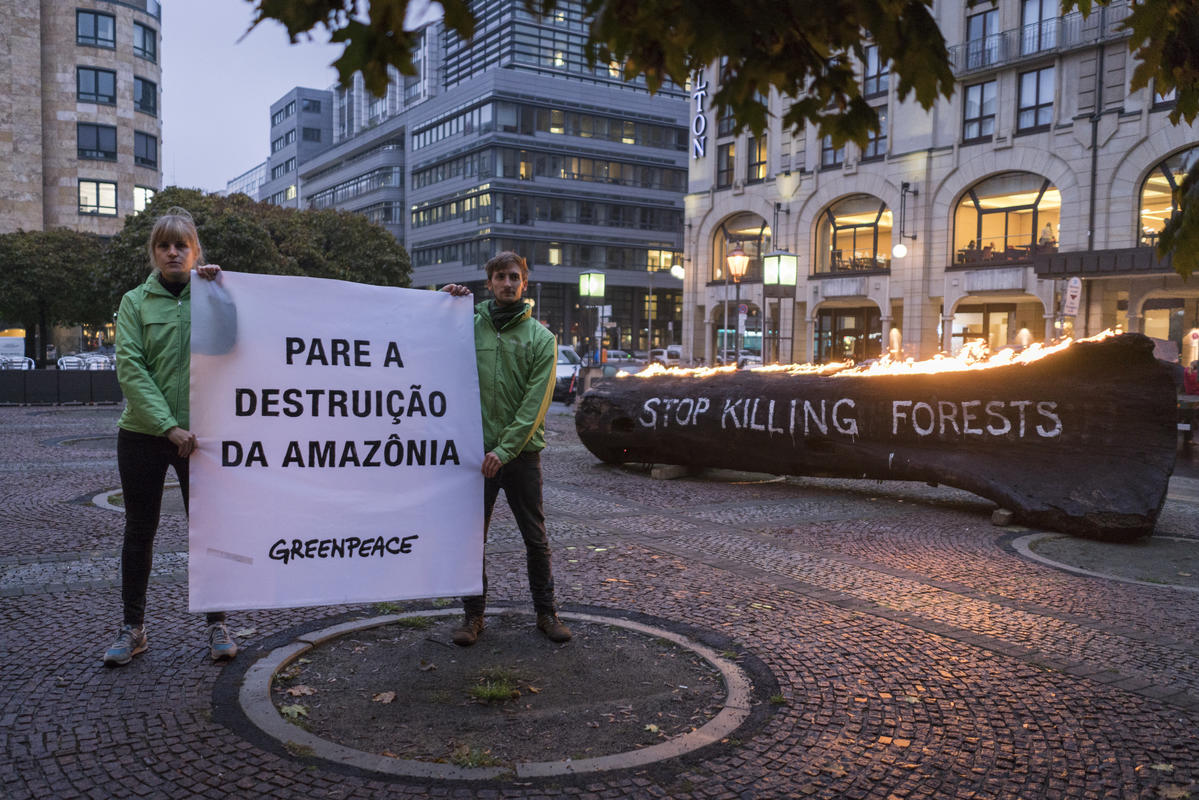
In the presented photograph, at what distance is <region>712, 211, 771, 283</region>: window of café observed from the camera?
4628 centimetres

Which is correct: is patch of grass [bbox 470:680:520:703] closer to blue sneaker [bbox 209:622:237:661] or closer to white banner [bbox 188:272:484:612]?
white banner [bbox 188:272:484:612]

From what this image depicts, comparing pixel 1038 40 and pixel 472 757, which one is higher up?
pixel 1038 40

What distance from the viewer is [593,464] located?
1347cm

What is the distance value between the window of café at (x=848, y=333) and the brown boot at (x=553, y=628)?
37998 millimetres

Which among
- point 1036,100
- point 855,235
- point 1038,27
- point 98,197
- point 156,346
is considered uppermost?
point 1038,27

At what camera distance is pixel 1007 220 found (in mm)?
35906

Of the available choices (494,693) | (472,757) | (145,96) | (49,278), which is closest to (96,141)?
(145,96)

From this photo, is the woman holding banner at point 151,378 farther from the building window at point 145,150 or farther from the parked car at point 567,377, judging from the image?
the building window at point 145,150

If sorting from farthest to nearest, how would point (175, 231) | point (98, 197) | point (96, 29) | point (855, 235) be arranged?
point (98, 197), point (96, 29), point (855, 235), point (175, 231)

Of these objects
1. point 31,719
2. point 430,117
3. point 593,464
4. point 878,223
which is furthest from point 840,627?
point 430,117

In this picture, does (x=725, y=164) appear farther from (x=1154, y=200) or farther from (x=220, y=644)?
(x=220, y=644)

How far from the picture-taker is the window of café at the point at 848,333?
42188 millimetres

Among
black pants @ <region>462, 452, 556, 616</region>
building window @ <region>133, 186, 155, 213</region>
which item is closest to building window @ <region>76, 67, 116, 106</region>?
building window @ <region>133, 186, 155, 213</region>

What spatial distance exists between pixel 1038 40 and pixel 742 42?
36.9m
